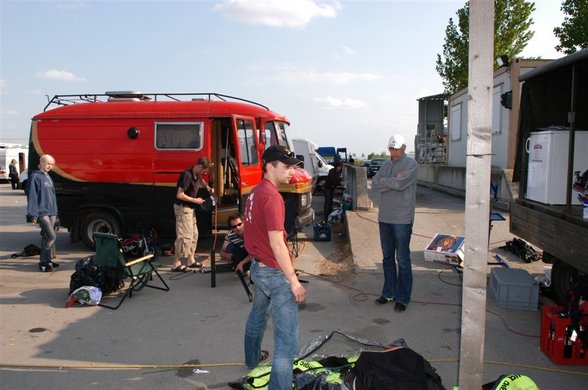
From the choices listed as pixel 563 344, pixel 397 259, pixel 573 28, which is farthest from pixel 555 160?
pixel 573 28

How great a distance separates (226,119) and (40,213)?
11.4 feet

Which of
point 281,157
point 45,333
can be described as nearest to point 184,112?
point 45,333

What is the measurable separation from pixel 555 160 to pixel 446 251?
8.02 feet

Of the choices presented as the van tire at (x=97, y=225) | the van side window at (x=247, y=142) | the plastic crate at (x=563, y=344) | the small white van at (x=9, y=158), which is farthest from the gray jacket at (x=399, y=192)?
the small white van at (x=9, y=158)

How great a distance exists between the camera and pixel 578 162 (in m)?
5.85

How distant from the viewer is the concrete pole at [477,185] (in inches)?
109

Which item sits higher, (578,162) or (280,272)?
(578,162)

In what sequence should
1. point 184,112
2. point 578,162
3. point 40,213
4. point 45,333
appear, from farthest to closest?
point 184,112 < point 40,213 < point 578,162 < point 45,333

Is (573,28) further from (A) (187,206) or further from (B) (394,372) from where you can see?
(B) (394,372)

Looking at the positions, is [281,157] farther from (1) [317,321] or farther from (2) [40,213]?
(2) [40,213]

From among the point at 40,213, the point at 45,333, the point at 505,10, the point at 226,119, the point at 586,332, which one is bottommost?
the point at 45,333

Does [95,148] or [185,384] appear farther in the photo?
[95,148]

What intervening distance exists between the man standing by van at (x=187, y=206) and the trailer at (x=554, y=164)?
180 inches

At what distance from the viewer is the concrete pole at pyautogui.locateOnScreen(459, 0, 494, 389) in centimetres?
277
